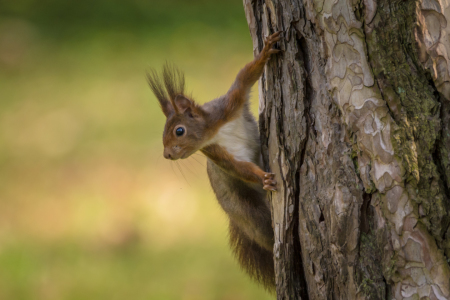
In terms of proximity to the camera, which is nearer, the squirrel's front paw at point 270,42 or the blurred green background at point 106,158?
the squirrel's front paw at point 270,42

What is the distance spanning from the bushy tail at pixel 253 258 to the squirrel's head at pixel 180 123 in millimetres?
401

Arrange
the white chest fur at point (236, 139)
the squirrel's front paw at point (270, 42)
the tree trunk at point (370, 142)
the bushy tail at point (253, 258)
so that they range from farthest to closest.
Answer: the bushy tail at point (253, 258) → the white chest fur at point (236, 139) → the squirrel's front paw at point (270, 42) → the tree trunk at point (370, 142)

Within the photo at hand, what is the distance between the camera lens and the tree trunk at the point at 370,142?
37.0 inches

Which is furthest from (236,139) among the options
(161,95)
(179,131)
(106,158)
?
(106,158)

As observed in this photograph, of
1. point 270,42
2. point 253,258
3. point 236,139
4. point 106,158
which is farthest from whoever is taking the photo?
point 106,158

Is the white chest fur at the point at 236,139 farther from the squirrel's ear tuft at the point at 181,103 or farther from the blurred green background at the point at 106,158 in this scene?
the blurred green background at the point at 106,158

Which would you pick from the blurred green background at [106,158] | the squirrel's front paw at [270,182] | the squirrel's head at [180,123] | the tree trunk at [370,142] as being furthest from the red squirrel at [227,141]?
the blurred green background at [106,158]

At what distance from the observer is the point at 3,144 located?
2998 mm

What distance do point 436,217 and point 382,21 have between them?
16.0 inches

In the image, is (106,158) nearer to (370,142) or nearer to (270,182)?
(270,182)

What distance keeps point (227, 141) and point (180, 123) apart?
160 millimetres

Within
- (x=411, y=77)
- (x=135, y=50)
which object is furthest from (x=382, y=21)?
(x=135, y=50)

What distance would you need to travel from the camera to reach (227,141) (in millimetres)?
1487

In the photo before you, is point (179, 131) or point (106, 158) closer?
point (179, 131)
